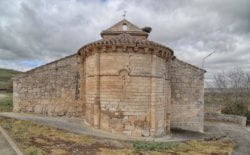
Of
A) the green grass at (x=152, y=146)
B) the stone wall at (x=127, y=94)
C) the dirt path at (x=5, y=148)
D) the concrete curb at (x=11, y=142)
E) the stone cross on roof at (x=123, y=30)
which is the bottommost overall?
→ the green grass at (x=152, y=146)

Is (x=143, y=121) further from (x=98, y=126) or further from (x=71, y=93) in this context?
(x=71, y=93)

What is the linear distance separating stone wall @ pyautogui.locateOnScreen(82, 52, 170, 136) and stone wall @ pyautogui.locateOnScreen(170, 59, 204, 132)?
425 centimetres

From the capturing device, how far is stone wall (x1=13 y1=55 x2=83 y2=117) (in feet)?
47.3

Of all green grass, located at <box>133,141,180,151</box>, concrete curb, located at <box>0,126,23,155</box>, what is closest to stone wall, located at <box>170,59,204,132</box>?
green grass, located at <box>133,141,180,151</box>

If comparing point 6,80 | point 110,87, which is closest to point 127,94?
point 110,87

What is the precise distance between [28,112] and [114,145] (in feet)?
25.6

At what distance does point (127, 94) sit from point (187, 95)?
21.0 ft

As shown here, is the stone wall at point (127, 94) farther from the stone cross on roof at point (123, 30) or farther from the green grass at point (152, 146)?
the stone cross on roof at point (123, 30)

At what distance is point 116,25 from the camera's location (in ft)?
61.8

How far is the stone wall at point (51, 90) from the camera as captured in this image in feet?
47.3

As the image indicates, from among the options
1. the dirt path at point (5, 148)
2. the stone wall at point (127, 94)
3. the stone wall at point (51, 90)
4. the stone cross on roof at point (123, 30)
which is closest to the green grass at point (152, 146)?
the stone wall at point (127, 94)

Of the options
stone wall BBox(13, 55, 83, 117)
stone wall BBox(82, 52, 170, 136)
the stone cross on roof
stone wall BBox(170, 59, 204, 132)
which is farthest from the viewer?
the stone cross on roof

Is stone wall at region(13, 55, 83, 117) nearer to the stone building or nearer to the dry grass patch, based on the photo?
the stone building

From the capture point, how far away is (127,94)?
1121cm
